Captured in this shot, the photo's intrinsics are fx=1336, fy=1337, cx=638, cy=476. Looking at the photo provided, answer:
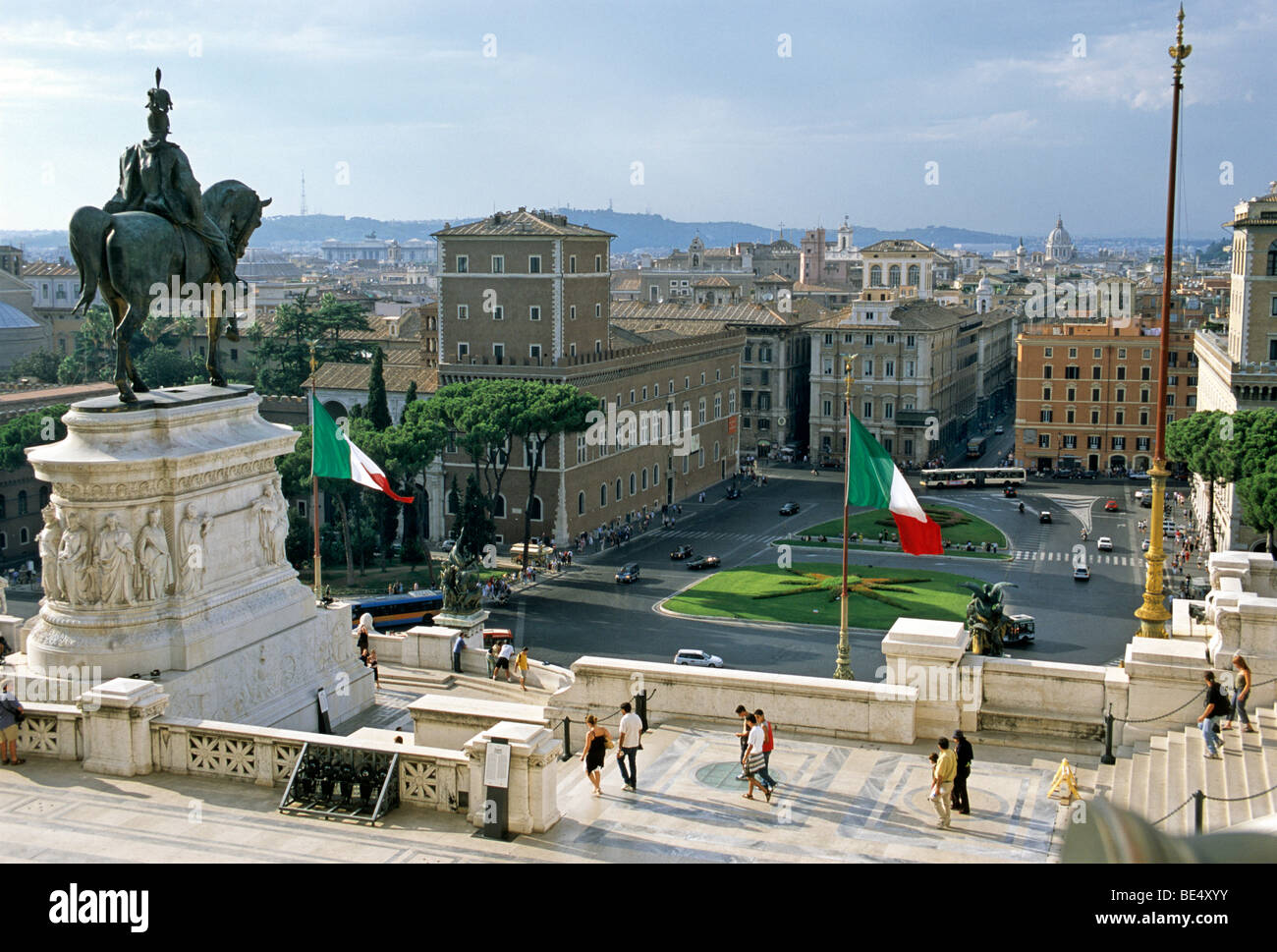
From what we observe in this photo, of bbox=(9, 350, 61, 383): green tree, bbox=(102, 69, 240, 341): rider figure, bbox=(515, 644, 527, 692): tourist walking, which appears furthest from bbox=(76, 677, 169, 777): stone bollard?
bbox=(9, 350, 61, 383): green tree

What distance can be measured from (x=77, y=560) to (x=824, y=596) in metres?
A: 42.1

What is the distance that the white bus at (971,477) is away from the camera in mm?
89375

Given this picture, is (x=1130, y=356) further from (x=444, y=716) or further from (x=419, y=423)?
(x=444, y=716)

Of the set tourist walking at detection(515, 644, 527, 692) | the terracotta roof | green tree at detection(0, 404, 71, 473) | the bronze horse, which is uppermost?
the terracotta roof

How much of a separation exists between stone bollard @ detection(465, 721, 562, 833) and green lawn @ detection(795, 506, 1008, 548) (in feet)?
185

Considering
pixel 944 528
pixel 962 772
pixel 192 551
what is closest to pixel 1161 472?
pixel 962 772

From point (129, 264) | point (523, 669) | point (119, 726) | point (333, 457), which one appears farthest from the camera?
point (333, 457)

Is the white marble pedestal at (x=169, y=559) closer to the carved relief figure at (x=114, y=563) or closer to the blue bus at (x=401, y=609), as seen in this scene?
the carved relief figure at (x=114, y=563)

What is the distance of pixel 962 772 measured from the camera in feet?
50.2

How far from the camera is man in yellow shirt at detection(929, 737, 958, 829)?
1484cm

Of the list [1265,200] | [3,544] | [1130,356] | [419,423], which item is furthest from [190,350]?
[1265,200]

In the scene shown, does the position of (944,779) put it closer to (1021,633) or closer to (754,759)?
(754,759)

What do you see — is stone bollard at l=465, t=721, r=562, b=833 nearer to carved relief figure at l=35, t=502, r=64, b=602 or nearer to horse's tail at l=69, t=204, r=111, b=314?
carved relief figure at l=35, t=502, r=64, b=602
